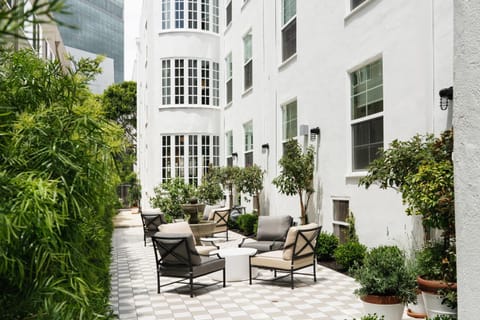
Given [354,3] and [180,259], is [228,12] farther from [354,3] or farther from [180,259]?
[180,259]

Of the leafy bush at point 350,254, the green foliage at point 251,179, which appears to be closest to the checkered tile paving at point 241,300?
the leafy bush at point 350,254

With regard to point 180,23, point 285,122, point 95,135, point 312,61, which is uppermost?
point 180,23

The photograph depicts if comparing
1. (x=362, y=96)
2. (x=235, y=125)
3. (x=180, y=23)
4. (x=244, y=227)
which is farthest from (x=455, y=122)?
(x=180, y=23)

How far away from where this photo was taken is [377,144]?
972 cm

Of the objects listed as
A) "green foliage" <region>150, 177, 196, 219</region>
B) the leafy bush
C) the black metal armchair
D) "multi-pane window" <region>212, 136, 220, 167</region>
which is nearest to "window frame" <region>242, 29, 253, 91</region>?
"multi-pane window" <region>212, 136, 220, 167</region>

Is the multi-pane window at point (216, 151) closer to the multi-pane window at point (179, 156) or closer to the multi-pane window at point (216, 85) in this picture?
the multi-pane window at point (179, 156)

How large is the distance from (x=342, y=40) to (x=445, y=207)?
6.23 metres

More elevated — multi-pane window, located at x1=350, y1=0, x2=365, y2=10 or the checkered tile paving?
multi-pane window, located at x1=350, y1=0, x2=365, y2=10

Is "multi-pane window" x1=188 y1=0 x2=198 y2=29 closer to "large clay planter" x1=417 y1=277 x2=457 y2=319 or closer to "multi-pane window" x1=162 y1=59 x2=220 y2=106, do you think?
"multi-pane window" x1=162 y1=59 x2=220 y2=106

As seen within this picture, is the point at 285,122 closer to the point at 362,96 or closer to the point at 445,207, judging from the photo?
the point at 362,96

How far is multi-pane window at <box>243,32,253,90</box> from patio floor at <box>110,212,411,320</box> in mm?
10305

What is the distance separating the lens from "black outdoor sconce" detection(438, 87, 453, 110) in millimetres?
7300

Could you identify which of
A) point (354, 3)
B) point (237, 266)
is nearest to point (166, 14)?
point (354, 3)

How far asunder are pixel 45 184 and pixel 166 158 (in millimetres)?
20885
